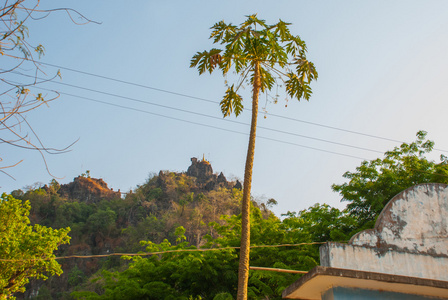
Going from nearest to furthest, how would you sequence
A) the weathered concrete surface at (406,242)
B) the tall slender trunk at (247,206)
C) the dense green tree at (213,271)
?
the weathered concrete surface at (406,242) < the tall slender trunk at (247,206) < the dense green tree at (213,271)

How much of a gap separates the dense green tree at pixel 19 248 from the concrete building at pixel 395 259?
17.7m

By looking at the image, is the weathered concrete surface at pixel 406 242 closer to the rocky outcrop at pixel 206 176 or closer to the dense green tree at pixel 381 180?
the dense green tree at pixel 381 180

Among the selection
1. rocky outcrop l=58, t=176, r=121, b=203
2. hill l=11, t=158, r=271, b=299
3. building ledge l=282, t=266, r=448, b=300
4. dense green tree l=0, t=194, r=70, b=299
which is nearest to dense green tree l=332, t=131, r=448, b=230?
building ledge l=282, t=266, r=448, b=300

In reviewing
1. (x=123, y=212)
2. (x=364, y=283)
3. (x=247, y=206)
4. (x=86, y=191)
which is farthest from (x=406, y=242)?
(x=86, y=191)

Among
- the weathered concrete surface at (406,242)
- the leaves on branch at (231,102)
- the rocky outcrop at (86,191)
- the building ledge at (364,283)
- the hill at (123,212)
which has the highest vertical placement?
the rocky outcrop at (86,191)

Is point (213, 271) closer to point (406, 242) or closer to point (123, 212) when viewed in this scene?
point (406, 242)

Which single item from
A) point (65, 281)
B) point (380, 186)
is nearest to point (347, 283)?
point (380, 186)

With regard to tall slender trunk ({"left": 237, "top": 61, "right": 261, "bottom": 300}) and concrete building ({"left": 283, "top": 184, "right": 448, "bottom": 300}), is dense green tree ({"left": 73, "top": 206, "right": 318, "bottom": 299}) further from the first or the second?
concrete building ({"left": 283, "top": 184, "right": 448, "bottom": 300})

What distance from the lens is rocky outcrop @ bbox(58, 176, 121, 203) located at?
72569mm

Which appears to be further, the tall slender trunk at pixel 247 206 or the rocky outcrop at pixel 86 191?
the rocky outcrop at pixel 86 191

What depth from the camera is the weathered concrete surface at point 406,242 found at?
7.34 m

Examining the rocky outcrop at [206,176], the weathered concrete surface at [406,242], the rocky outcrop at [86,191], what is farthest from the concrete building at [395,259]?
the rocky outcrop at [86,191]

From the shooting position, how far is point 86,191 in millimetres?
74125

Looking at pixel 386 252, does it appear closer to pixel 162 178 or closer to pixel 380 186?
pixel 380 186
